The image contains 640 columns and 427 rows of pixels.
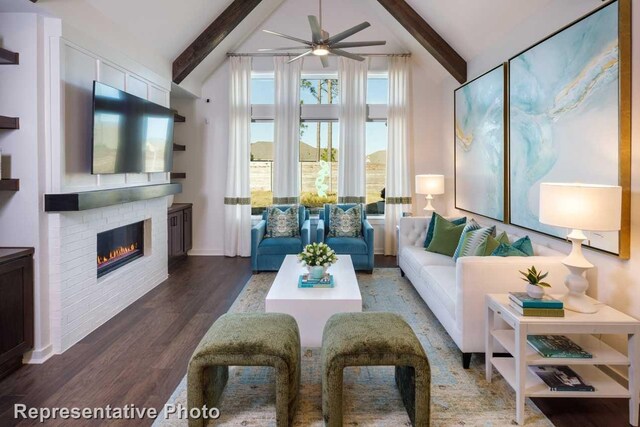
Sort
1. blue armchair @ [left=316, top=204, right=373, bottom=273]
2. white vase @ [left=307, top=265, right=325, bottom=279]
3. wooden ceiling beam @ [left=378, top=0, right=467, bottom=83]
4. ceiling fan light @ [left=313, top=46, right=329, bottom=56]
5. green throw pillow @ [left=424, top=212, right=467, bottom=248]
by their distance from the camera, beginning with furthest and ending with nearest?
blue armchair @ [left=316, top=204, right=373, bottom=273]
wooden ceiling beam @ [left=378, top=0, right=467, bottom=83]
green throw pillow @ [left=424, top=212, right=467, bottom=248]
ceiling fan light @ [left=313, top=46, right=329, bottom=56]
white vase @ [left=307, top=265, right=325, bottom=279]

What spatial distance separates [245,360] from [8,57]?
2.66 m

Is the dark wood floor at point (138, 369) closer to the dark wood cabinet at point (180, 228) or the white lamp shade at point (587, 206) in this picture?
the white lamp shade at point (587, 206)

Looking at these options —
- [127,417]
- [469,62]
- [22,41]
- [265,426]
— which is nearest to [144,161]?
[22,41]

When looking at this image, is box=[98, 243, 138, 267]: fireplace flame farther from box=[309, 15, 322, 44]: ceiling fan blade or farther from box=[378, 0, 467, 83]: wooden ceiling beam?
box=[378, 0, 467, 83]: wooden ceiling beam

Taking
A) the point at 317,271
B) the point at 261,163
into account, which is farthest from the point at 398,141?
the point at 317,271

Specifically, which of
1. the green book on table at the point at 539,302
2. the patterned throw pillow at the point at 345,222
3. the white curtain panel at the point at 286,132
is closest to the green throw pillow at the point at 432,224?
the patterned throw pillow at the point at 345,222

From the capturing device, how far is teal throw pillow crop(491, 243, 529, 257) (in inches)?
119

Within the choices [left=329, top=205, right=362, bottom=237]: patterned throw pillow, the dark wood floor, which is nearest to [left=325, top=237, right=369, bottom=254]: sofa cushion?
[left=329, top=205, right=362, bottom=237]: patterned throw pillow

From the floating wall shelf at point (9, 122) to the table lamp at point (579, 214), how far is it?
370cm

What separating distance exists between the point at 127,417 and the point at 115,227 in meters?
2.18

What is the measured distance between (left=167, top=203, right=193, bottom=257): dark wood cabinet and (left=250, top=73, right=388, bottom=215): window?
1081 millimetres

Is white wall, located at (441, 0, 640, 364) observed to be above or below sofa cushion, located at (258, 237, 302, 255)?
above

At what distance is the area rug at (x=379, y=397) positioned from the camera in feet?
7.23

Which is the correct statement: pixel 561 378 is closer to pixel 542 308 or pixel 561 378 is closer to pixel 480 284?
pixel 542 308
